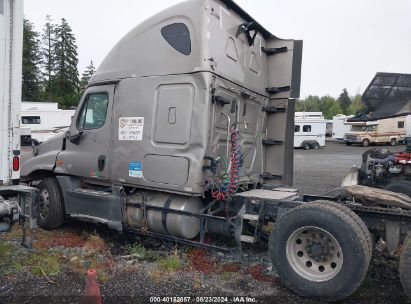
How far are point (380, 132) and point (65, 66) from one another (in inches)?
1838

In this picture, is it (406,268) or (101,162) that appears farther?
(101,162)

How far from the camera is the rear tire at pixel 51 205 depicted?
6359 mm

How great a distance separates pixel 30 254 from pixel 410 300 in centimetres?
472

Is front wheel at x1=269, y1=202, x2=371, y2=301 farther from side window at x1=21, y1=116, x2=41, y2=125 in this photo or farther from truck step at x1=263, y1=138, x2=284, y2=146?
side window at x1=21, y1=116, x2=41, y2=125

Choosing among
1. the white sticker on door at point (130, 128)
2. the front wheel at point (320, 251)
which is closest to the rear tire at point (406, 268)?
the front wheel at point (320, 251)

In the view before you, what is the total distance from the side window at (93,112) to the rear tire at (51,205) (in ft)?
3.65

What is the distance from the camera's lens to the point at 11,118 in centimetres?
463

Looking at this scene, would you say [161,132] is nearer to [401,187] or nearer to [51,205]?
[51,205]

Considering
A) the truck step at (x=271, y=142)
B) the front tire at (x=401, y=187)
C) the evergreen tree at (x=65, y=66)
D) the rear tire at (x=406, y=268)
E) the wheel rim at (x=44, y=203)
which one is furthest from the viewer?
the evergreen tree at (x=65, y=66)

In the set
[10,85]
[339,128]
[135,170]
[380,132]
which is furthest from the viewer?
[339,128]

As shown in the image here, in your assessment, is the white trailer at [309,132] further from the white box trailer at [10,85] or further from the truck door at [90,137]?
the white box trailer at [10,85]

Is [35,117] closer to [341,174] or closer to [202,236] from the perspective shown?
[341,174]

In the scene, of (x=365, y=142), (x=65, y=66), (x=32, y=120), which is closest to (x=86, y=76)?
(x=65, y=66)

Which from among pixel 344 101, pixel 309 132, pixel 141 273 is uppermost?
pixel 344 101
